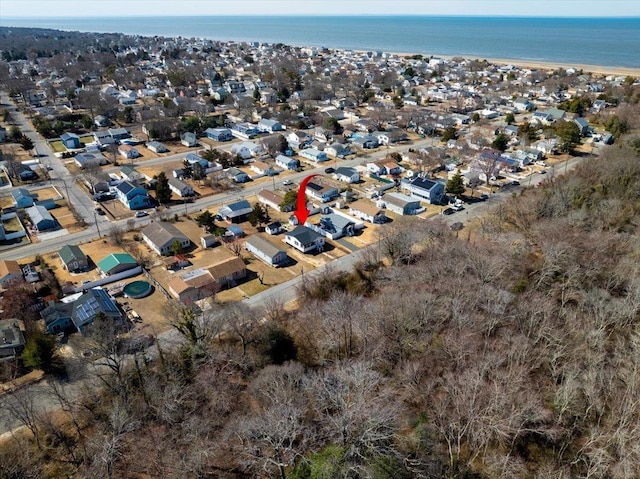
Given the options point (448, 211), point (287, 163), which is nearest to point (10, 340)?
point (287, 163)

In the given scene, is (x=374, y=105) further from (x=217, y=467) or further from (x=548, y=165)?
(x=217, y=467)

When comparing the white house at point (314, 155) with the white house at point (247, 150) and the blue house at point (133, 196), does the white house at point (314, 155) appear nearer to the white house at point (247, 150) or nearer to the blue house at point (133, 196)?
the white house at point (247, 150)

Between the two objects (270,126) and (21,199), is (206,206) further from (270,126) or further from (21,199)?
(270,126)

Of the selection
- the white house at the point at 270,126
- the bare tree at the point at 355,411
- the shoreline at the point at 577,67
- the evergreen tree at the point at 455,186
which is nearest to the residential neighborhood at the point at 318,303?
the bare tree at the point at 355,411

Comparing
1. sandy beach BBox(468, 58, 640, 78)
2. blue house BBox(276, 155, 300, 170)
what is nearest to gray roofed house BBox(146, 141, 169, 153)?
blue house BBox(276, 155, 300, 170)

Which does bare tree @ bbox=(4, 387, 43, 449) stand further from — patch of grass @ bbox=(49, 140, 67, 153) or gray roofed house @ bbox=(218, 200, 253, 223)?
patch of grass @ bbox=(49, 140, 67, 153)
